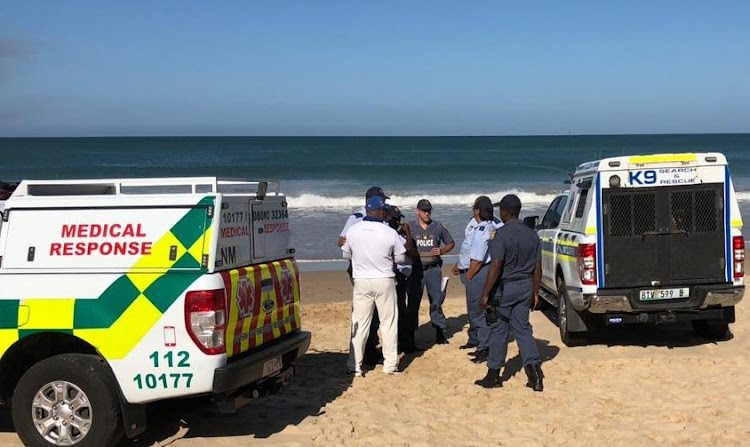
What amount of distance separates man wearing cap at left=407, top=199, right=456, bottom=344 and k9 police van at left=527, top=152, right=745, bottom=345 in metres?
1.52

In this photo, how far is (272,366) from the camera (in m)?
6.08

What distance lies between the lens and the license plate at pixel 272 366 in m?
5.93

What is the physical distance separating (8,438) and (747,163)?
219ft

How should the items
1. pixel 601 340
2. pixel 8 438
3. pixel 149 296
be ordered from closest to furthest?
pixel 149 296
pixel 8 438
pixel 601 340

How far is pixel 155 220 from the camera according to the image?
17.9ft

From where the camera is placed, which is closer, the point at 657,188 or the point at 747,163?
the point at 657,188

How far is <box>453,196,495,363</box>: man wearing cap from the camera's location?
8.47m

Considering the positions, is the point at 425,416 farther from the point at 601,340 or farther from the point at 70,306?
the point at 601,340

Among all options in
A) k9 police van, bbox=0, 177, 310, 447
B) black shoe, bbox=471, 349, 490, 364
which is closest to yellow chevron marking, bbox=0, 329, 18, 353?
k9 police van, bbox=0, 177, 310, 447

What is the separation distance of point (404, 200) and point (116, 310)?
32755 millimetres

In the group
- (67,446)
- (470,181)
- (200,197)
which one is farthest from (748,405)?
(470,181)

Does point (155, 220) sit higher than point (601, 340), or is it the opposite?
point (155, 220)

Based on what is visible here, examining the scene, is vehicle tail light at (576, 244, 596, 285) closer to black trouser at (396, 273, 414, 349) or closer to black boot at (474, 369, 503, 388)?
black boot at (474, 369, 503, 388)

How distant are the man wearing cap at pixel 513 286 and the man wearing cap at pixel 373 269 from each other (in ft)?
2.91
